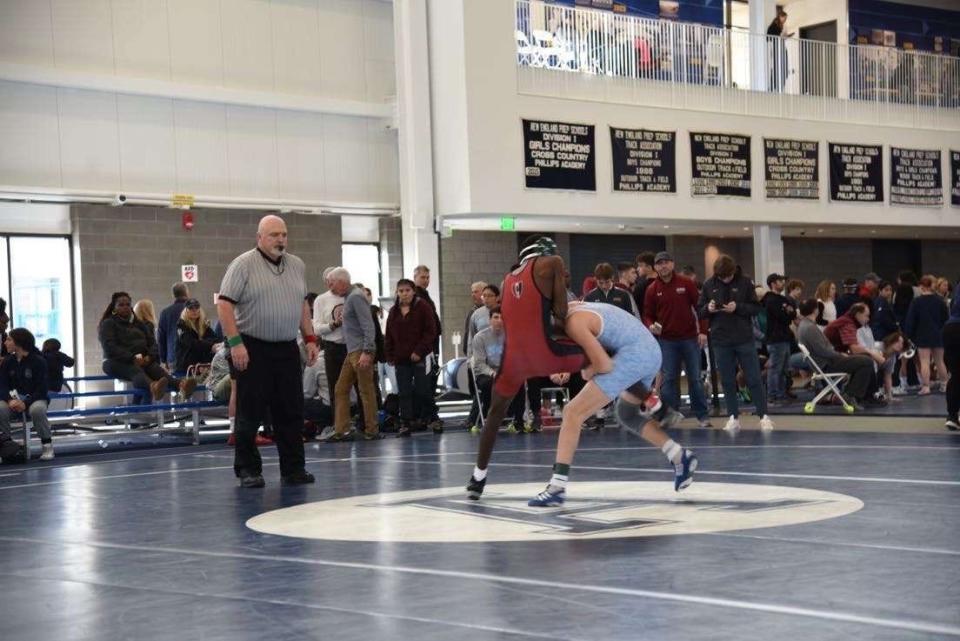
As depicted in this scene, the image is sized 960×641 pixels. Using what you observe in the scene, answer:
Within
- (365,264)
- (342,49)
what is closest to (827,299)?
(365,264)

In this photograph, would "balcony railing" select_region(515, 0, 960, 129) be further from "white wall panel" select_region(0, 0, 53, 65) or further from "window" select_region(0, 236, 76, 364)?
"window" select_region(0, 236, 76, 364)

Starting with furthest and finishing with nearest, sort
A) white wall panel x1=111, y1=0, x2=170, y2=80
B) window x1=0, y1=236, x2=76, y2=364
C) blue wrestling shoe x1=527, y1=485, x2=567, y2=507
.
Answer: white wall panel x1=111, y1=0, x2=170, y2=80 → window x1=0, y1=236, x2=76, y2=364 → blue wrestling shoe x1=527, y1=485, x2=567, y2=507

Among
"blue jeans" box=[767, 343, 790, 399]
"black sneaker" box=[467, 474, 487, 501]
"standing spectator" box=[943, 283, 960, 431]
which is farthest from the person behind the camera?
"blue jeans" box=[767, 343, 790, 399]

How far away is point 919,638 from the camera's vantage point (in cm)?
399

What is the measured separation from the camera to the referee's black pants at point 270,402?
9531 mm

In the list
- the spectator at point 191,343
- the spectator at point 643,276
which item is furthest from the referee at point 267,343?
the spectator at point 191,343

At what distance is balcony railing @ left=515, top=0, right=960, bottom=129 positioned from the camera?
74.4 feet

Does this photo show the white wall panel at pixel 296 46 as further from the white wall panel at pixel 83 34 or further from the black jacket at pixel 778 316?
the black jacket at pixel 778 316

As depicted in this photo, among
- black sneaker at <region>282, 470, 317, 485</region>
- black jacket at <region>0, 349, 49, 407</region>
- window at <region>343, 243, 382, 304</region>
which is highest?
window at <region>343, 243, 382, 304</region>

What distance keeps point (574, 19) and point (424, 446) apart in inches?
471

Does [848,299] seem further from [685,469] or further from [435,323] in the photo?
[685,469]

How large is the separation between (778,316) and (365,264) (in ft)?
31.2

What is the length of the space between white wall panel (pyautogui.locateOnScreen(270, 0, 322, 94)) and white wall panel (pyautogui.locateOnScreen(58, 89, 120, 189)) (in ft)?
10.2

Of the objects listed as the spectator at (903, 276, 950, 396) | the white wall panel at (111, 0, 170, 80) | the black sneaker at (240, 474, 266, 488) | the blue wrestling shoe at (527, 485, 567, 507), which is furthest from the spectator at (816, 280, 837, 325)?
the blue wrestling shoe at (527, 485, 567, 507)
